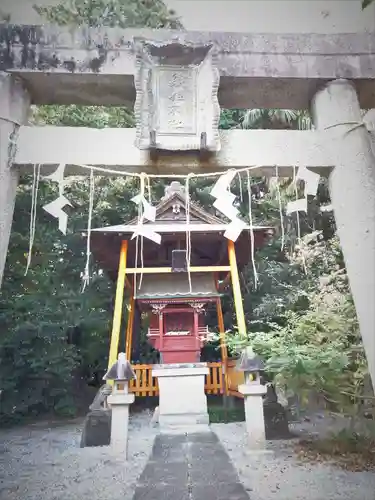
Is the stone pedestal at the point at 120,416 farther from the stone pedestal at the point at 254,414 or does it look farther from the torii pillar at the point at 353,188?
the torii pillar at the point at 353,188

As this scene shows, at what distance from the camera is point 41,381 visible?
1024 centimetres

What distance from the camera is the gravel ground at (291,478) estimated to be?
13.8 ft

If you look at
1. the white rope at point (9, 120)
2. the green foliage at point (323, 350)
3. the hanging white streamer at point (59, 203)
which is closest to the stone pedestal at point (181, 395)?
the green foliage at point (323, 350)

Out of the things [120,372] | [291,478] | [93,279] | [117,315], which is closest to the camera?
[291,478]

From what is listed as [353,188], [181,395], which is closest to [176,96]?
[353,188]

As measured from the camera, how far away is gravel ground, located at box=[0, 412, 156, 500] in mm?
4480

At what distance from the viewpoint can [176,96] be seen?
323 cm

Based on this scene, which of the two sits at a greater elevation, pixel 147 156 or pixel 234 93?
pixel 234 93

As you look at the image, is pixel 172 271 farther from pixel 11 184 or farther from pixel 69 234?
pixel 11 184

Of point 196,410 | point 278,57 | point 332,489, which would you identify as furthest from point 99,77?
point 196,410

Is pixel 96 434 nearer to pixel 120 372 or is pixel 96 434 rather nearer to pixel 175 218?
pixel 120 372

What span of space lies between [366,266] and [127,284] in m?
8.15

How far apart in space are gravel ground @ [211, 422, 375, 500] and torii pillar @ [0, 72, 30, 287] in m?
3.51

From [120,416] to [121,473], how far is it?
89cm
